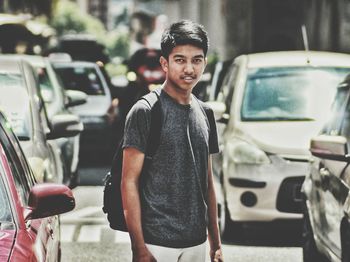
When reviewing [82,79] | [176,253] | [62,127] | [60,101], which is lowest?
[82,79]

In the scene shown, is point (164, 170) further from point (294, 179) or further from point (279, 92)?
point (279, 92)

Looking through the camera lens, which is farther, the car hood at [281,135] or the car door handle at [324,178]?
the car hood at [281,135]

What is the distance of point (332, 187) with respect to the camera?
23.3 feet

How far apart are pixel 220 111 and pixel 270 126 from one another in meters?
0.52

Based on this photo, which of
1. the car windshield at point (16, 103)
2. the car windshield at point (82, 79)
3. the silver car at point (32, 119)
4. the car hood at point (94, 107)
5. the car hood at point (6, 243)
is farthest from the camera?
the car windshield at point (82, 79)

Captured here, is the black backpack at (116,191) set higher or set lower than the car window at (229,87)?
higher

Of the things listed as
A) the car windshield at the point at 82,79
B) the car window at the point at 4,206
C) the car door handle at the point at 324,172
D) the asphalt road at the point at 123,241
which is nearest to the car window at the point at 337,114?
the car door handle at the point at 324,172

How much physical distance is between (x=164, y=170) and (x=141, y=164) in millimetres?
104

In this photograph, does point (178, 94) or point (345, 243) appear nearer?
point (178, 94)

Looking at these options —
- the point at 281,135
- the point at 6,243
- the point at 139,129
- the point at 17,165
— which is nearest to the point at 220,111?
the point at 281,135

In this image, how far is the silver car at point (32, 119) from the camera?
29.0 ft

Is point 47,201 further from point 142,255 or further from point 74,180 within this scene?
point 74,180

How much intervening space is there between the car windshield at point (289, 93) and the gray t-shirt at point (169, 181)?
5867 mm

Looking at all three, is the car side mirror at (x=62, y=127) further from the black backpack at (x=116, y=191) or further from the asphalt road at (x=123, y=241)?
the black backpack at (x=116, y=191)
